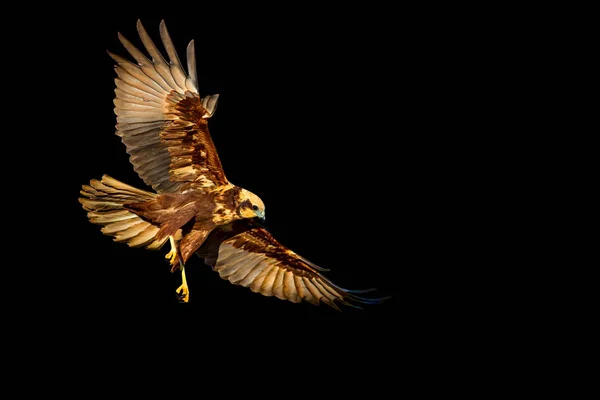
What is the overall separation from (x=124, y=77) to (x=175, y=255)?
130 cm

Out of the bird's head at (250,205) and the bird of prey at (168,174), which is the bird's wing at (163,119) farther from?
the bird's head at (250,205)

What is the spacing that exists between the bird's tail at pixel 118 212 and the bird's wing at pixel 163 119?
24cm

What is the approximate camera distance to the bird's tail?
18.0 feet

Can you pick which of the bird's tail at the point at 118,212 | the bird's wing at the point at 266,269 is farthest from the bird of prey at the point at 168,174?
the bird's wing at the point at 266,269

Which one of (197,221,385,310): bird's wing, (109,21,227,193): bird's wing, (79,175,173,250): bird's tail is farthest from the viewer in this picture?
(197,221,385,310): bird's wing

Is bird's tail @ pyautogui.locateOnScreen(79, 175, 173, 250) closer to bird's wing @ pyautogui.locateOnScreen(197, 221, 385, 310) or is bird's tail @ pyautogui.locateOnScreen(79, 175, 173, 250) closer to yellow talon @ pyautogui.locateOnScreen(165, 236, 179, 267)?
yellow talon @ pyautogui.locateOnScreen(165, 236, 179, 267)

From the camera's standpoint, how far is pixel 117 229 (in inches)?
220

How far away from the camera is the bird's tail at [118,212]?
5500 mm

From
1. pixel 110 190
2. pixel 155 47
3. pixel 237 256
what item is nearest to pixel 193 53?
pixel 155 47

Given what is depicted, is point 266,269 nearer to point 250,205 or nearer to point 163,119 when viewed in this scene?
point 250,205

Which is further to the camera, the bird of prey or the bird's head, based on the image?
the bird's head

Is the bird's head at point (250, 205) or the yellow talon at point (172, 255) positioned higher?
the bird's head at point (250, 205)

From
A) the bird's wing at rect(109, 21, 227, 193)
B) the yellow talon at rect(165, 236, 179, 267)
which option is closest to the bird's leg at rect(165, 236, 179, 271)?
the yellow talon at rect(165, 236, 179, 267)

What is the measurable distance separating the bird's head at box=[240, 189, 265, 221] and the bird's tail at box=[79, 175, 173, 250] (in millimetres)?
556
